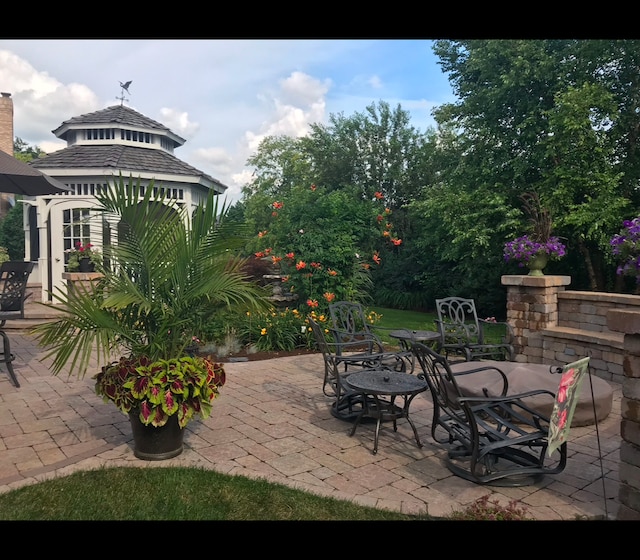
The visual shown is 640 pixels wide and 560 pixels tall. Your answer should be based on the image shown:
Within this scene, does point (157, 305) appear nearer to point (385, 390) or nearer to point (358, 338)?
point (385, 390)

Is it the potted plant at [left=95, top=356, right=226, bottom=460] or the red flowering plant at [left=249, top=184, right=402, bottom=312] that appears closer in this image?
the potted plant at [left=95, top=356, right=226, bottom=460]

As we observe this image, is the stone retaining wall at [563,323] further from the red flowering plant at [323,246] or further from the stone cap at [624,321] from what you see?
the stone cap at [624,321]

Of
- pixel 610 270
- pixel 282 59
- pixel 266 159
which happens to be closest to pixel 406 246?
pixel 610 270

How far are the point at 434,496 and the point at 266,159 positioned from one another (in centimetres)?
1816

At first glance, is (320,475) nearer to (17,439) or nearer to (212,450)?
(212,450)

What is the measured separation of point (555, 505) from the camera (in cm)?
295

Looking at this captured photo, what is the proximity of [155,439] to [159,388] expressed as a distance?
0.46 m

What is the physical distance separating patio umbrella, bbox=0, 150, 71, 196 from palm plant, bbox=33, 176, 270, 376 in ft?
8.19

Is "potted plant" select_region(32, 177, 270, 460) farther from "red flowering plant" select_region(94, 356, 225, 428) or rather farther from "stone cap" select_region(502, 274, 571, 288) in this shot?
"stone cap" select_region(502, 274, 571, 288)

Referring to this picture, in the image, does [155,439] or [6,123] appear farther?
[6,123]

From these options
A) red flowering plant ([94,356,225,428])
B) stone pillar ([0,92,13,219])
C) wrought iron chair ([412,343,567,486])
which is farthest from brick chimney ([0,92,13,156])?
wrought iron chair ([412,343,567,486])

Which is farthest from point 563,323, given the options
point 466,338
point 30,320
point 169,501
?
point 30,320

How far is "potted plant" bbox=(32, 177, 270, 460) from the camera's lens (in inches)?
131

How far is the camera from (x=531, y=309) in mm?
6676
